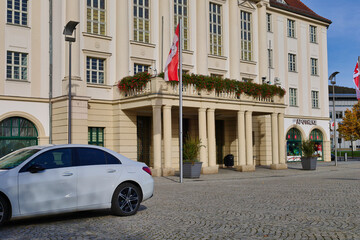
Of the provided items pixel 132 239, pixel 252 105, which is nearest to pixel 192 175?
pixel 252 105

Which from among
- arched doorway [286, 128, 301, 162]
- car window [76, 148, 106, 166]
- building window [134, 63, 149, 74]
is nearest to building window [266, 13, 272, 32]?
arched doorway [286, 128, 301, 162]

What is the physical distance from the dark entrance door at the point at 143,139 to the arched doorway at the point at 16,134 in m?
6.63

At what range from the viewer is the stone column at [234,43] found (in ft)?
107

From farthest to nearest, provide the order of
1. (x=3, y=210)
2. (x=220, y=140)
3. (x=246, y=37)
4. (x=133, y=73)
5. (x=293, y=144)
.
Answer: (x=293, y=144) < (x=220, y=140) < (x=246, y=37) < (x=133, y=73) < (x=3, y=210)

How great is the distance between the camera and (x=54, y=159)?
30.1 feet

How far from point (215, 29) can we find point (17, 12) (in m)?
13.8

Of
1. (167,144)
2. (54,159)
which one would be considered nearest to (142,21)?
(167,144)

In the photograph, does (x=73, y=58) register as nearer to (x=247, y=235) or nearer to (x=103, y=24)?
(x=103, y=24)

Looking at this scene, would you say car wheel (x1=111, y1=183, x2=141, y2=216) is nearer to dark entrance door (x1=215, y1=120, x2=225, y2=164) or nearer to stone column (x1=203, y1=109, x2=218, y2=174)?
stone column (x1=203, y1=109, x2=218, y2=174)

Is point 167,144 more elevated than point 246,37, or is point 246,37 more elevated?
point 246,37

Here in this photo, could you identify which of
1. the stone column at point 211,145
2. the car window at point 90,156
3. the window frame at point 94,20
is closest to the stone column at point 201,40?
the stone column at point 211,145

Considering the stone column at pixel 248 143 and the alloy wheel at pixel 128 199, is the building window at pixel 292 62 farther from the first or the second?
→ the alloy wheel at pixel 128 199

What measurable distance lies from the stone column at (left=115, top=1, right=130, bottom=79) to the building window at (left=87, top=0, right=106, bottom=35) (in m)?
0.90

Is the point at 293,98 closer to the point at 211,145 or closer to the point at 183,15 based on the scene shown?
the point at 183,15
